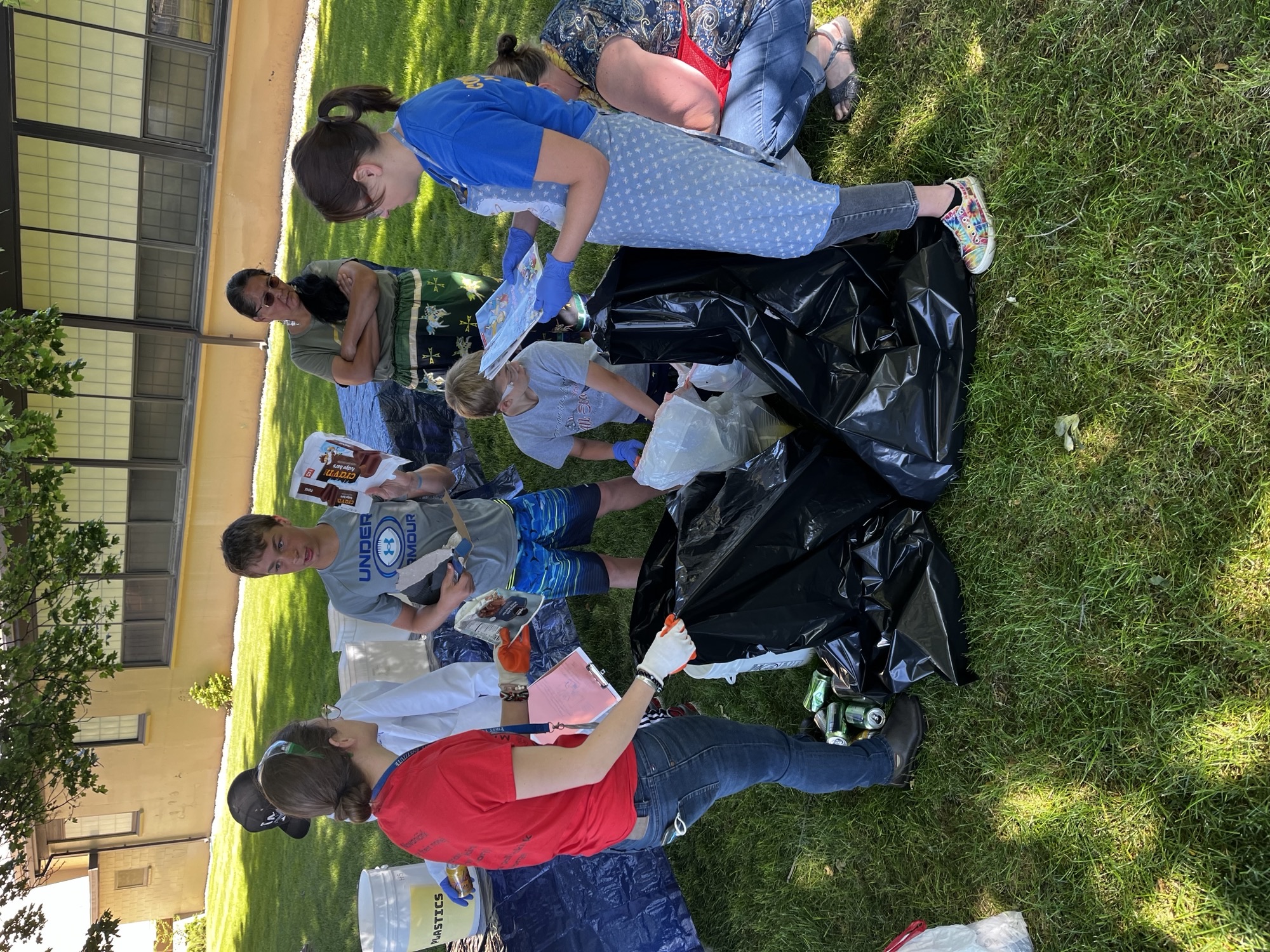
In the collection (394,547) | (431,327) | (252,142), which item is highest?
(431,327)

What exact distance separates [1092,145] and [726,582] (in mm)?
1737

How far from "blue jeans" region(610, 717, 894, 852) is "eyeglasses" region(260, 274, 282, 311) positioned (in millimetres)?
2427

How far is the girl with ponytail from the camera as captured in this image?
2.08 metres

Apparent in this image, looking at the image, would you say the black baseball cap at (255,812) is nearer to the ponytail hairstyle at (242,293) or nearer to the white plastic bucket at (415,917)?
the white plastic bucket at (415,917)

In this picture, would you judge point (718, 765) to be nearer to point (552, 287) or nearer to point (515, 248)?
point (552, 287)

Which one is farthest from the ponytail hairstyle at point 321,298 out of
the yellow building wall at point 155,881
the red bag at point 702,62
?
the yellow building wall at point 155,881

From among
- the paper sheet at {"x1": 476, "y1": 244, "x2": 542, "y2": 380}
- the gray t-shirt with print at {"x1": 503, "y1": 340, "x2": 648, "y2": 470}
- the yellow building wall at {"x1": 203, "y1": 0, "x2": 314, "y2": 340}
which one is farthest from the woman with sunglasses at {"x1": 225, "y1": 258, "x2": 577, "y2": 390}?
the yellow building wall at {"x1": 203, "y1": 0, "x2": 314, "y2": 340}

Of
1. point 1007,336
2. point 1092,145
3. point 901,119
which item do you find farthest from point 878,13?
point 1007,336

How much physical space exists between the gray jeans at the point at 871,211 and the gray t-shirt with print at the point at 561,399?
108 cm

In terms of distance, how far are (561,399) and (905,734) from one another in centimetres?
190

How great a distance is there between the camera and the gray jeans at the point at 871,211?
8.33 ft

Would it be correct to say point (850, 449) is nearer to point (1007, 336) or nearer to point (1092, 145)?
point (1007, 336)

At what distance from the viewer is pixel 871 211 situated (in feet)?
8.36

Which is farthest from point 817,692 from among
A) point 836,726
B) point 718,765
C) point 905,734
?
point 718,765
